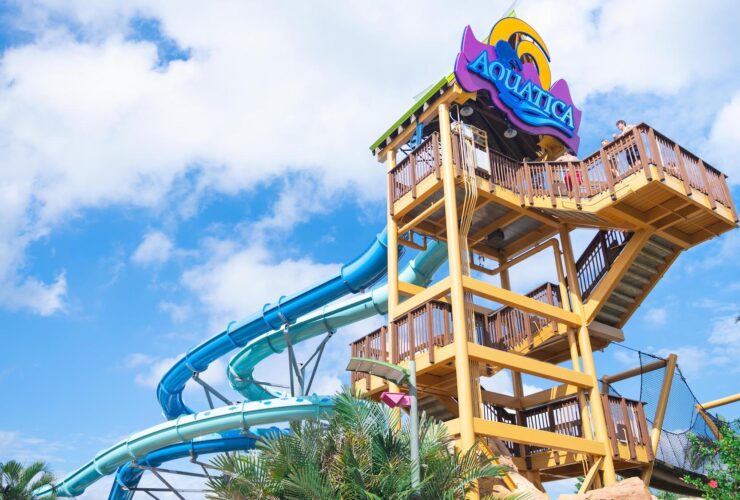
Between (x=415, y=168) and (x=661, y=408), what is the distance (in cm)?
839

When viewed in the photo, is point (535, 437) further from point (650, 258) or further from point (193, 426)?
point (193, 426)

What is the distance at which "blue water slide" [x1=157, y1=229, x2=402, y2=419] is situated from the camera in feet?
75.0

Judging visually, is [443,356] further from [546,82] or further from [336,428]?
[546,82]

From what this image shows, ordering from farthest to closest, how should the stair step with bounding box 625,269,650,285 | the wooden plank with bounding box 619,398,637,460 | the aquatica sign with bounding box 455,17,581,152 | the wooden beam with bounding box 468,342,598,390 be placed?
1. the aquatica sign with bounding box 455,17,581,152
2. the stair step with bounding box 625,269,650,285
3. the wooden plank with bounding box 619,398,637,460
4. the wooden beam with bounding box 468,342,598,390

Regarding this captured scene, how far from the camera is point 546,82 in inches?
820

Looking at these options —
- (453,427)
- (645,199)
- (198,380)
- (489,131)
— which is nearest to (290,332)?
(198,380)

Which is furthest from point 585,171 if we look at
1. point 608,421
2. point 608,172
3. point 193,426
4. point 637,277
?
point 193,426

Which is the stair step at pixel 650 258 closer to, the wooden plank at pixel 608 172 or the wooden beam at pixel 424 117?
the wooden plank at pixel 608 172

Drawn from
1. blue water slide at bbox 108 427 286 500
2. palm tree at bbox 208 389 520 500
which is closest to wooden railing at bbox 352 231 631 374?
palm tree at bbox 208 389 520 500

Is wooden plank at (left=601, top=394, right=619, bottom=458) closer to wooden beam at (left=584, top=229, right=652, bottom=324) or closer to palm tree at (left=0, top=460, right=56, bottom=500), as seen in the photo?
wooden beam at (left=584, top=229, right=652, bottom=324)

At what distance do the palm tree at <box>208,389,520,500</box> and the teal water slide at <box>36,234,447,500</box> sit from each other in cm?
984

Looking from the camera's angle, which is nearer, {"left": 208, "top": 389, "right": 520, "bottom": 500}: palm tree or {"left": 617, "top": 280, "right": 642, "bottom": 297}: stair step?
{"left": 208, "top": 389, "right": 520, "bottom": 500}: palm tree

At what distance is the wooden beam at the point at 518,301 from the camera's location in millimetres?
15523

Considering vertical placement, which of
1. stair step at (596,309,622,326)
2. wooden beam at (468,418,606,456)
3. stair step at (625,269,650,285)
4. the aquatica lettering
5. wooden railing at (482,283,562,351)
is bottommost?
wooden beam at (468,418,606,456)
